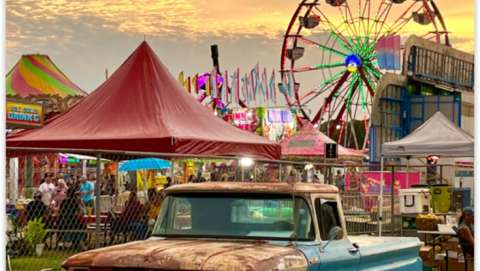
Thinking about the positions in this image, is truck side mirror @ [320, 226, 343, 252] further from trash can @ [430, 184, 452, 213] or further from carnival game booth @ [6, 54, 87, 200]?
carnival game booth @ [6, 54, 87, 200]

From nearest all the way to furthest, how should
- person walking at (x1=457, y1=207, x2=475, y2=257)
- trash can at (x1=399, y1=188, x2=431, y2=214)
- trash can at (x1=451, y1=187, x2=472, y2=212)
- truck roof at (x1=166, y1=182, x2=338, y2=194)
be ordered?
truck roof at (x1=166, y1=182, x2=338, y2=194) → person walking at (x1=457, y1=207, x2=475, y2=257) → trash can at (x1=399, y1=188, x2=431, y2=214) → trash can at (x1=451, y1=187, x2=472, y2=212)

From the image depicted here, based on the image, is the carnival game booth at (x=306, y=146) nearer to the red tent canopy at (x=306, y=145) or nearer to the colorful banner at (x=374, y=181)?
the red tent canopy at (x=306, y=145)

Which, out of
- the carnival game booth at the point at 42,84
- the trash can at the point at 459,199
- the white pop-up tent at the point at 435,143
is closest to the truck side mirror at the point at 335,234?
the white pop-up tent at the point at 435,143

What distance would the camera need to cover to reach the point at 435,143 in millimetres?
16234

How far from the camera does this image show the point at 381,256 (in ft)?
27.4

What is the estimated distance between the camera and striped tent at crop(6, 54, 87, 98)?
29656mm

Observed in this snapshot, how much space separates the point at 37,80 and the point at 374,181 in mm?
12851

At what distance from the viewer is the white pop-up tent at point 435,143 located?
15.9m

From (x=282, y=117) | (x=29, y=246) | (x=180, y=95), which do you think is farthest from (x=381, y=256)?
(x=282, y=117)

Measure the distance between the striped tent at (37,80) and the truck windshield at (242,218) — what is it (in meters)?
22.6

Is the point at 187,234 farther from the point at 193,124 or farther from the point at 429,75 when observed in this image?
the point at 429,75

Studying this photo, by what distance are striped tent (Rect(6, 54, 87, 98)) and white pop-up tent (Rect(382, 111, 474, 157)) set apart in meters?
15.6

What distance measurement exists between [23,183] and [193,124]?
2895 mm

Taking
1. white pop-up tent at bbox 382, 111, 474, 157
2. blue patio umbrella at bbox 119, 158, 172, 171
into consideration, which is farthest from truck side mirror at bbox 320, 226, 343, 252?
blue patio umbrella at bbox 119, 158, 172, 171
